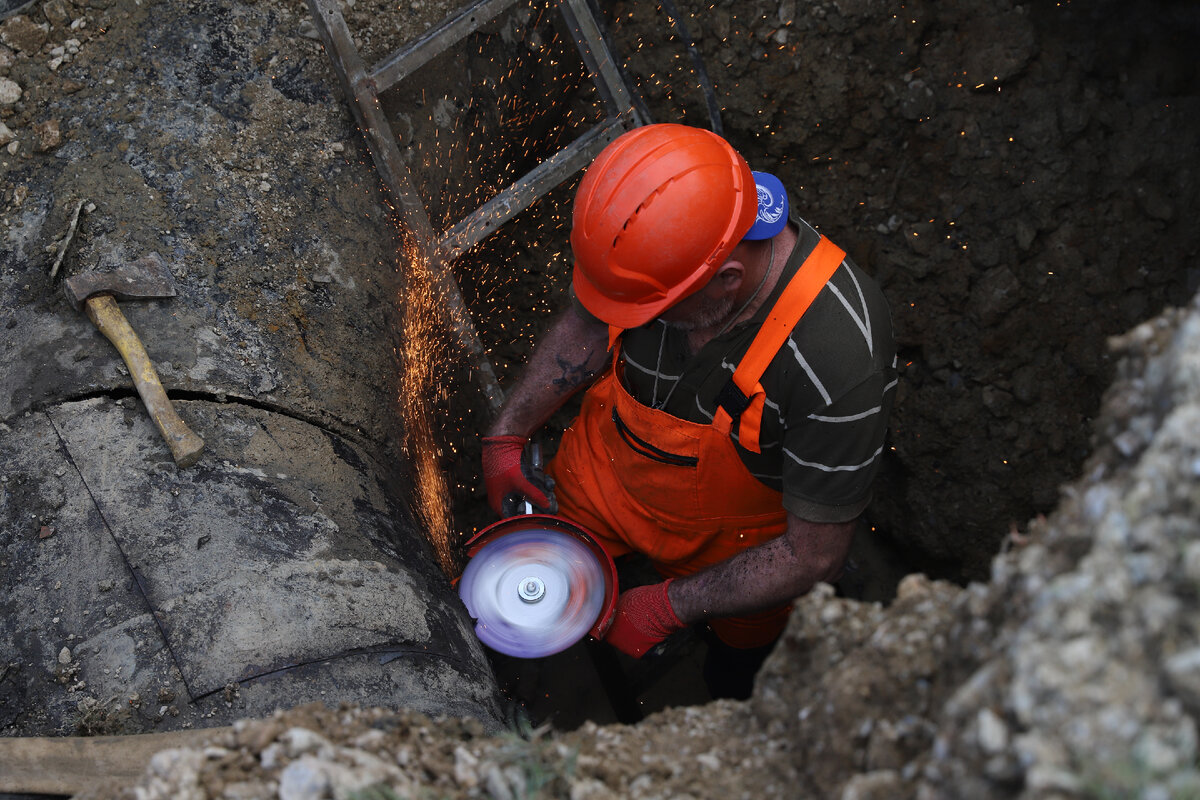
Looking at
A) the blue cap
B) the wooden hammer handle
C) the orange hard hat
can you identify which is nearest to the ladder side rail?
the blue cap

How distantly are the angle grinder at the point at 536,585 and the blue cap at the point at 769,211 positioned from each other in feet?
3.45

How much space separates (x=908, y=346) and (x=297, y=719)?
3.23 metres

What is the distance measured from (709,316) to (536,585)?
96cm

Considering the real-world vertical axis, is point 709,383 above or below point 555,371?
above

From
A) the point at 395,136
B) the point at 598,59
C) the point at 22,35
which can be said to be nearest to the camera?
the point at 22,35

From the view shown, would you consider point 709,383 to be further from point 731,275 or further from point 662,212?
point 662,212

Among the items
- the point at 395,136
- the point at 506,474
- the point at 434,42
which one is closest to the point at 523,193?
the point at 395,136

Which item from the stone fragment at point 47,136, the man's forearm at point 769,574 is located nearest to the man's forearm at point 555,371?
the man's forearm at point 769,574

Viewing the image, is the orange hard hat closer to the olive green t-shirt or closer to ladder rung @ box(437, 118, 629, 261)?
the olive green t-shirt

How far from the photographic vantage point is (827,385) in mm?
2406

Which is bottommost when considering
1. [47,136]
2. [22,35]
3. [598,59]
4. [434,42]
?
[598,59]

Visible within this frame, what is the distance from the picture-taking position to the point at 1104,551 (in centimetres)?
110

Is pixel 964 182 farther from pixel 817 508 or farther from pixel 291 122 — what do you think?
pixel 291 122

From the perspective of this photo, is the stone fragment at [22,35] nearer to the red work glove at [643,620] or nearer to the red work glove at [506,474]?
the red work glove at [506,474]
